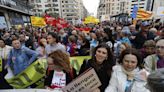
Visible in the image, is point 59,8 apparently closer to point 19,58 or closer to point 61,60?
point 19,58

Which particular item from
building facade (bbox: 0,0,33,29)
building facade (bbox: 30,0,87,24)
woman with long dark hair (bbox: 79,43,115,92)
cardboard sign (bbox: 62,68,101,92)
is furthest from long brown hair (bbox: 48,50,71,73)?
building facade (bbox: 30,0,87,24)

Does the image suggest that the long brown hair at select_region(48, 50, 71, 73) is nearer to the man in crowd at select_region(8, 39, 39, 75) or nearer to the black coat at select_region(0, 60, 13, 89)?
the man in crowd at select_region(8, 39, 39, 75)

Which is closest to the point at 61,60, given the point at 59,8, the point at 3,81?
the point at 3,81

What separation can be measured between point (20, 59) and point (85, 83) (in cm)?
281

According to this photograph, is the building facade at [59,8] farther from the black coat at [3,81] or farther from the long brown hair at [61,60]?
the long brown hair at [61,60]

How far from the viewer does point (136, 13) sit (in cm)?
1694

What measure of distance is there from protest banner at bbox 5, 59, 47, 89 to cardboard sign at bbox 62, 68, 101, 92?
84.0 inches

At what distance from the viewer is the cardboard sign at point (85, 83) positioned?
2881mm

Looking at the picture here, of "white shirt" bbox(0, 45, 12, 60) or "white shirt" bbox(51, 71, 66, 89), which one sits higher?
"white shirt" bbox(51, 71, 66, 89)

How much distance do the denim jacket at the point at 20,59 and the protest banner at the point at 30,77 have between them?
20 centimetres

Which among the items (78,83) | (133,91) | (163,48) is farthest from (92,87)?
(163,48)

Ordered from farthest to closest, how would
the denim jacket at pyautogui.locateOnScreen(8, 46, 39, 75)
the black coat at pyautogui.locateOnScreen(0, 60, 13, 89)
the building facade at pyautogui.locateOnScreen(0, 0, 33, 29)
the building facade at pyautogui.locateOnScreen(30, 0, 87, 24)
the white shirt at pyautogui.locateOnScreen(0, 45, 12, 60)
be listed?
the building facade at pyautogui.locateOnScreen(30, 0, 87, 24) → the building facade at pyautogui.locateOnScreen(0, 0, 33, 29) → the white shirt at pyautogui.locateOnScreen(0, 45, 12, 60) → the black coat at pyautogui.locateOnScreen(0, 60, 13, 89) → the denim jacket at pyautogui.locateOnScreen(8, 46, 39, 75)

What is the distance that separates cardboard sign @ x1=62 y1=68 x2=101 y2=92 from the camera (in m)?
2.88

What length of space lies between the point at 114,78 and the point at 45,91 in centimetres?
93
